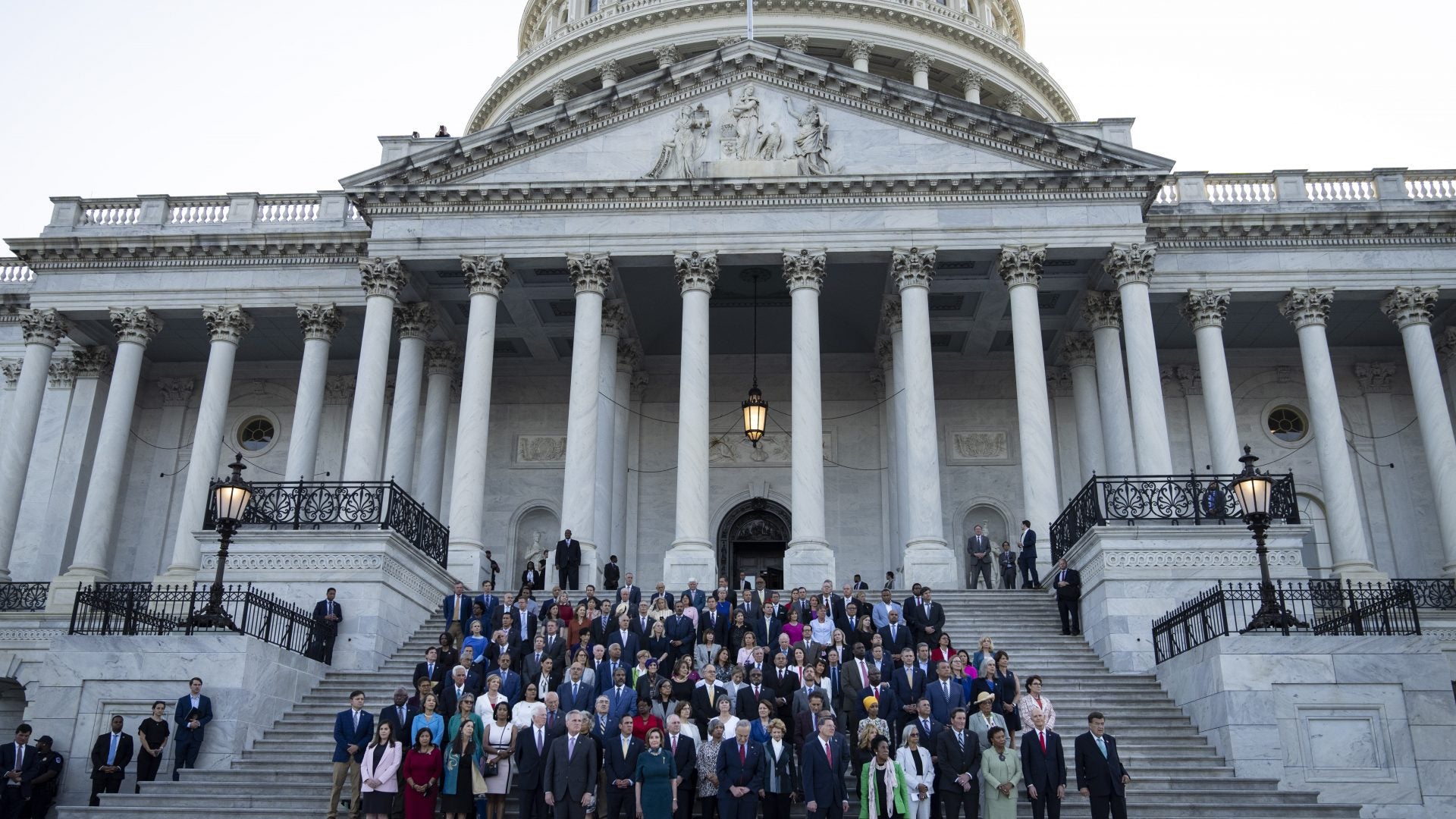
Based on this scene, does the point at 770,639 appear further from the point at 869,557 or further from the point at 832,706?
the point at 869,557

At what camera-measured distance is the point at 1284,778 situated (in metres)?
15.8

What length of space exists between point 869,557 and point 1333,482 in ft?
39.7

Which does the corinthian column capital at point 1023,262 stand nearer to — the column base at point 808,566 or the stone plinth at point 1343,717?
the column base at point 808,566

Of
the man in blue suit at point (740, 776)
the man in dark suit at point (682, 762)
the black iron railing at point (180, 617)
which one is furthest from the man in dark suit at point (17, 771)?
the man in blue suit at point (740, 776)

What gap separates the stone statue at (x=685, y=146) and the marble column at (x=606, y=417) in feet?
12.5

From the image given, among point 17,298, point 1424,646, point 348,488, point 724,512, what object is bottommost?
point 1424,646

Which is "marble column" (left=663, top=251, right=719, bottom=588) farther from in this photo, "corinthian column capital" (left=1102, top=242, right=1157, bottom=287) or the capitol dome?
Result: the capitol dome

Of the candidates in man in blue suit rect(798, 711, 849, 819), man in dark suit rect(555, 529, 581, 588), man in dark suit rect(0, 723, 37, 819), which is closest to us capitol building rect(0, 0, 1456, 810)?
man in dark suit rect(555, 529, 581, 588)

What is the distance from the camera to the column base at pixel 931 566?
82.3ft

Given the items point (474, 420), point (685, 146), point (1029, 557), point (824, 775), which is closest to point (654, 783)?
point (824, 775)

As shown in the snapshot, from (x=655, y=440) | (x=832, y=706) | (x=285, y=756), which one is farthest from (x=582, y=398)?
Result: (x=832, y=706)

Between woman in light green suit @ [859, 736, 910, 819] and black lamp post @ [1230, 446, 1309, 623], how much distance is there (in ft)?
22.7

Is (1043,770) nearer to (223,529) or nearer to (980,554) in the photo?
(223,529)

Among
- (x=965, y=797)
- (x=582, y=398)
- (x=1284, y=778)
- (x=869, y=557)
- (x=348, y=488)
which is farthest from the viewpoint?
(x=869, y=557)
